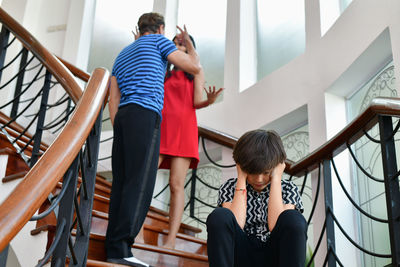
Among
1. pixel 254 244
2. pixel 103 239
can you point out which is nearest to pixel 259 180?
pixel 254 244

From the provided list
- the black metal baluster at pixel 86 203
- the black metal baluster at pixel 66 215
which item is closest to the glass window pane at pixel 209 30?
the black metal baluster at pixel 86 203

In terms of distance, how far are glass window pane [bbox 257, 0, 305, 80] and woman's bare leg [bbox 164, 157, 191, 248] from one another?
172cm

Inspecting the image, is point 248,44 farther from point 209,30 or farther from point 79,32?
point 79,32

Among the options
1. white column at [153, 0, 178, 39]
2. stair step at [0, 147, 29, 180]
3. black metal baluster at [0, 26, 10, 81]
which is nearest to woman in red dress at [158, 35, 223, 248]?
stair step at [0, 147, 29, 180]

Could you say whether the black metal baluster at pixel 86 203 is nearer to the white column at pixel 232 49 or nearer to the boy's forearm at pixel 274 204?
the boy's forearm at pixel 274 204

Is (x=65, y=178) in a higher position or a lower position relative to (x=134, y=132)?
lower

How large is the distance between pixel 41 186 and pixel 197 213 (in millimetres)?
3167

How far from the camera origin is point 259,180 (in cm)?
200

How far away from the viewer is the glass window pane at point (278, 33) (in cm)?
432

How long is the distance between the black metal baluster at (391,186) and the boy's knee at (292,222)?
354mm

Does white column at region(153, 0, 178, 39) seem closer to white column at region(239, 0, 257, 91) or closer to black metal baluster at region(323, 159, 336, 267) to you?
white column at region(239, 0, 257, 91)

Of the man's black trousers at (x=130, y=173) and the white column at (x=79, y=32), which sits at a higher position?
the white column at (x=79, y=32)

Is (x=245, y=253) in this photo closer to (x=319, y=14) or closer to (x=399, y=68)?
(x=399, y=68)

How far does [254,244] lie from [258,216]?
0.50ft
